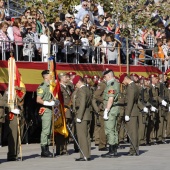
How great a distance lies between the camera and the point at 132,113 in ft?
78.1

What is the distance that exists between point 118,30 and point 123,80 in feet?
31.8

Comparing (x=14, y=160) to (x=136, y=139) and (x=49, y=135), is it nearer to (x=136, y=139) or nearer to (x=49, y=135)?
(x=49, y=135)

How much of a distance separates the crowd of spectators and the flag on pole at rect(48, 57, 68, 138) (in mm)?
3465

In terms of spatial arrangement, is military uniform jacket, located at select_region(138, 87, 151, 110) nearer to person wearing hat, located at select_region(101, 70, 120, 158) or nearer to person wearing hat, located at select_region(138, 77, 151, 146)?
person wearing hat, located at select_region(138, 77, 151, 146)

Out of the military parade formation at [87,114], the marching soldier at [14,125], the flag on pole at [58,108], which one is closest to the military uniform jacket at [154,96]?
the military parade formation at [87,114]

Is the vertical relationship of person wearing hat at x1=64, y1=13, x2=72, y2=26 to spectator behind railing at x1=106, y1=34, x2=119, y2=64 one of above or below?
above

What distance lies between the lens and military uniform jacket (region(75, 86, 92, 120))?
22000mm

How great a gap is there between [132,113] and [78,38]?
22.2ft

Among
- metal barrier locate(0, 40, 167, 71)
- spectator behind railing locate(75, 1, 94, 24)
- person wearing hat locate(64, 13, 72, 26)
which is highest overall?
spectator behind railing locate(75, 1, 94, 24)

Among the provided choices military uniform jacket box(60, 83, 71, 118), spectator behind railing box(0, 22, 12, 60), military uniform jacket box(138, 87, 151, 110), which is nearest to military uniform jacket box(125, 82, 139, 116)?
military uniform jacket box(60, 83, 71, 118)

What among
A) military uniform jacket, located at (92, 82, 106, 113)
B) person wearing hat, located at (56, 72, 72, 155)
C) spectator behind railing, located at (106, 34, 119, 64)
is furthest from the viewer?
spectator behind railing, located at (106, 34, 119, 64)

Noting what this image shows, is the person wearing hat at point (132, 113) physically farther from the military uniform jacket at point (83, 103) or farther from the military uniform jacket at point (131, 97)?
the military uniform jacket at point (83, 103)

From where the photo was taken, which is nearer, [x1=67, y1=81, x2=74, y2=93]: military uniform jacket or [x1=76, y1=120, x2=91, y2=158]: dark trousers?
[x1=76, y1=120, x2=91, y2=158]: dark trousers

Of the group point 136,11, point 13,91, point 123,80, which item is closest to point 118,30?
point 136,11
